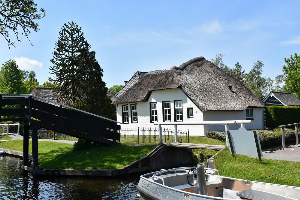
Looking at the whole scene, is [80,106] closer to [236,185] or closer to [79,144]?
A: [79,144]

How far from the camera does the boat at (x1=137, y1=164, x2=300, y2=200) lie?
765cm

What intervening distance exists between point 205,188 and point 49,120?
1090 cm

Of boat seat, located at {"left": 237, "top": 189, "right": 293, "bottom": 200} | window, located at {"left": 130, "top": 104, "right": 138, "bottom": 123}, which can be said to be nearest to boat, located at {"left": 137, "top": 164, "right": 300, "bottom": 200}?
boat seat, located at {"left": 237, "top": 189, "right": 293, "bottom": 200}

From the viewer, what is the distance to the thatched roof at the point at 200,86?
25.1 m

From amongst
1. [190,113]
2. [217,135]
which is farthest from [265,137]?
[190,113]

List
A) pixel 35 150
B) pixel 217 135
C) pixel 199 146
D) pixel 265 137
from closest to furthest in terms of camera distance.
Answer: pixel 199 146
pixel 35 150
pixel 265 137
pixel 217 135

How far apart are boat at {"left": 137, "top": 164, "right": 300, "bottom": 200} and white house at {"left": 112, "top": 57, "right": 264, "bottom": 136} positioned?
551 inches

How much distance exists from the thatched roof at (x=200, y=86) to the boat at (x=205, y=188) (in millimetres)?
14093

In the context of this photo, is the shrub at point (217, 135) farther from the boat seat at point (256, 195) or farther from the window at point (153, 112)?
the boat seat at point (256, 195)

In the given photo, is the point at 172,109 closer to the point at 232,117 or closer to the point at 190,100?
the point at 190,100

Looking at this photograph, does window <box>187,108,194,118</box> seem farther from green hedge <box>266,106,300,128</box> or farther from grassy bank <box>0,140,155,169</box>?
green hedge <box>266,106,300,128</box>

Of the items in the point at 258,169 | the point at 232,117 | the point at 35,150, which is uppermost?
the point at 232,117

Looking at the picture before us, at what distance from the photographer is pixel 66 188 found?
12938mm

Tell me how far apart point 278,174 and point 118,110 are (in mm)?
22744
